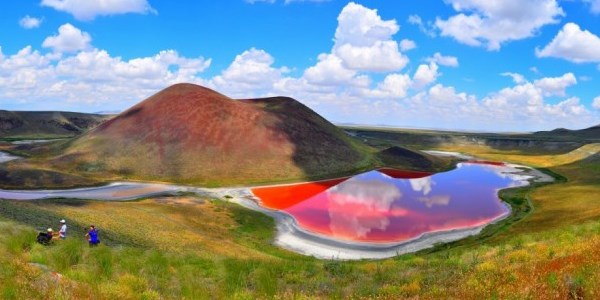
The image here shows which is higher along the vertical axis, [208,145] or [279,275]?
[208,145]

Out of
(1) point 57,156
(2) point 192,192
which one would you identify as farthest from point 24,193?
(1) point 57,156

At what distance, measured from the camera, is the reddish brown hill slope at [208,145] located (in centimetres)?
11479

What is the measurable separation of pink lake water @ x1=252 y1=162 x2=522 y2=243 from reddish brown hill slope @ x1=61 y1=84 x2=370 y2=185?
1660 centimetres

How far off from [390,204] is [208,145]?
6481 centimetres

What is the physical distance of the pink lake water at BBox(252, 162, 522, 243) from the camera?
63.1 meters

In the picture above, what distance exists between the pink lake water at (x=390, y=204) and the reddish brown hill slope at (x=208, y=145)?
16.6 metres

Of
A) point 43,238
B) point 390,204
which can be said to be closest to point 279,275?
point 43,238

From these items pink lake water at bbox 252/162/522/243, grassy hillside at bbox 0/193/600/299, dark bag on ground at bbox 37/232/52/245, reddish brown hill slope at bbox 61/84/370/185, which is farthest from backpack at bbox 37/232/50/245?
reddish brown hill slope at bbox 61/84/370/185

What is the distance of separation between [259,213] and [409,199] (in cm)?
3174

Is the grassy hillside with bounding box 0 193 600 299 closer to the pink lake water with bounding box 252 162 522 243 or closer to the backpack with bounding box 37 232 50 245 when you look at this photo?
the backpack with bounding box 37 232 50 245

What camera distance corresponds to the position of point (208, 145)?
416ft

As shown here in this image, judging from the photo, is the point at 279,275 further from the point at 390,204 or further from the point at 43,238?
the point at 390,204

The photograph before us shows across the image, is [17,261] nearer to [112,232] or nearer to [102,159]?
[112,232]

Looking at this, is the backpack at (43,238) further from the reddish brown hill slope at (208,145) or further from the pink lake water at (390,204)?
the reddish brown hill slope at (208,145)
